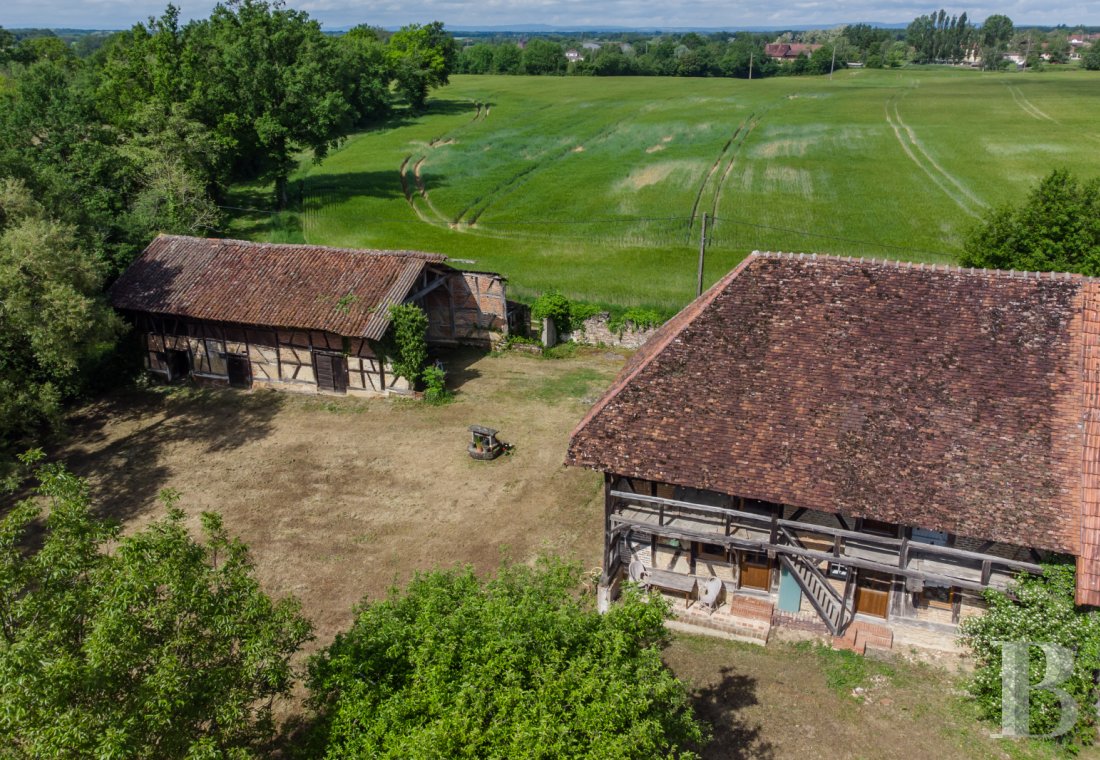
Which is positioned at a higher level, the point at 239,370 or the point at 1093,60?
the point at 1093,60

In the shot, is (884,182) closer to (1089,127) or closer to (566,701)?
(1089,127)

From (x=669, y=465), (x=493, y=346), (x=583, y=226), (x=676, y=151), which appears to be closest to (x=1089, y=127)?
(x=676, y=151)

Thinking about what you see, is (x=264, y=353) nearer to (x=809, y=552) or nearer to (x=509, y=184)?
(x=809, y=552)

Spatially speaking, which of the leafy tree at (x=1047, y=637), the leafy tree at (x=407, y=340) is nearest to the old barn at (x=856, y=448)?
the leafy tree at (x=1047, y=637)

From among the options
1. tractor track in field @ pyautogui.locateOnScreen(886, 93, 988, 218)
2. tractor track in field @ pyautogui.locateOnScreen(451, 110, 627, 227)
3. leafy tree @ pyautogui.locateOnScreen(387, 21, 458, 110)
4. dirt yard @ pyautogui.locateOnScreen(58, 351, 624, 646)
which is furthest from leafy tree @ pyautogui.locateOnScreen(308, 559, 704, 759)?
leafy tree @ pyautogui.locateOnScreen(387, 21, 458, 110)

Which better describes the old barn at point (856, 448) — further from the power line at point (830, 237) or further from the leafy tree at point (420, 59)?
the leafy tree at point (420, 59)

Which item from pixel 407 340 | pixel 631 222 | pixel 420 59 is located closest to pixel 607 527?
pixel 407 340

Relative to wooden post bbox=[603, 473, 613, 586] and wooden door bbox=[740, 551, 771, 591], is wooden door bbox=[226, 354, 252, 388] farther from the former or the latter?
wooden door bbox=[740, 551, 771, 591]
